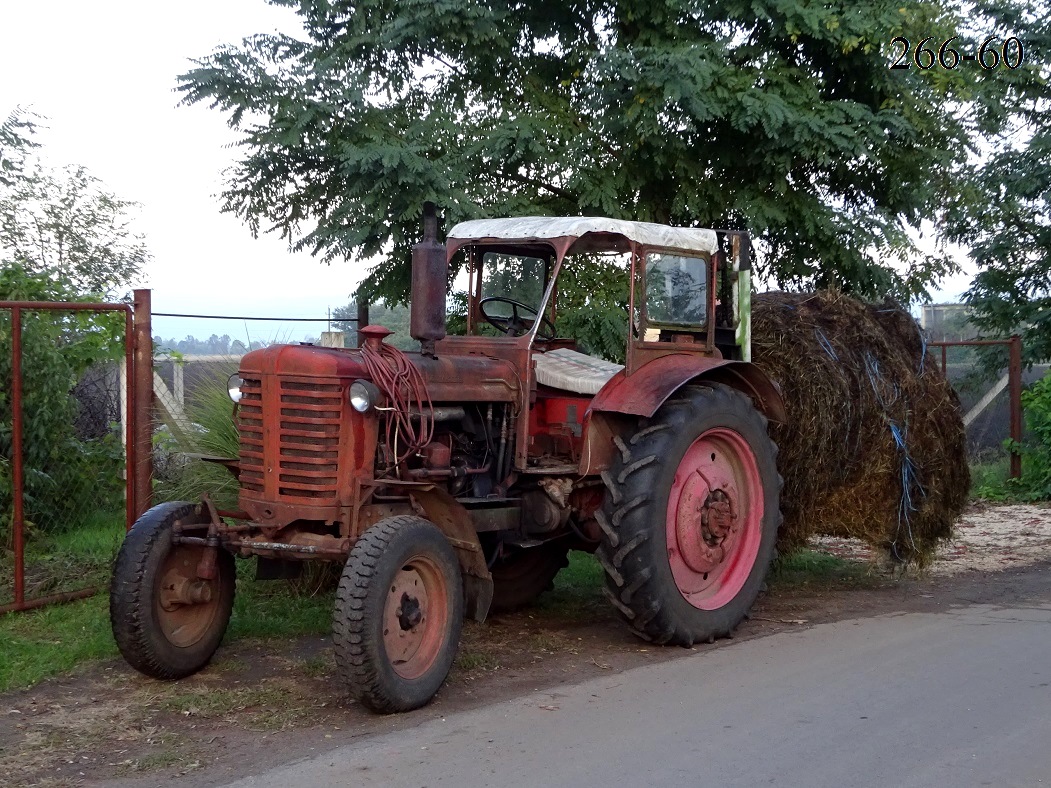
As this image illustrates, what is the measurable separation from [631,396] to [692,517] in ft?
2.89

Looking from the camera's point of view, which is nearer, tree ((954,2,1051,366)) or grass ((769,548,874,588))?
grass ((769,548,874,588))

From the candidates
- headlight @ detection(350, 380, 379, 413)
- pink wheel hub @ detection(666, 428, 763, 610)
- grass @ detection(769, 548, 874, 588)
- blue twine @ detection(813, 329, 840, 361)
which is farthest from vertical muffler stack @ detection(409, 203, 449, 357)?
grass @ detection(769, 548, 874, 588)

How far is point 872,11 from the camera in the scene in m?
9.50

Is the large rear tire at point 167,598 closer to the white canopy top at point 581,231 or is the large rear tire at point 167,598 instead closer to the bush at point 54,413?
the white canopy top at point 581,231

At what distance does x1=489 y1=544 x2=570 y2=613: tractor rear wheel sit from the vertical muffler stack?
196 cm

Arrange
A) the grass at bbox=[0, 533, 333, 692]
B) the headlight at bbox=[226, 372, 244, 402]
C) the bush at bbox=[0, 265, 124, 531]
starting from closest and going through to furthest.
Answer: the headlight at bbox=[226, 372, 244, 402] → the grass at bbox=[0, 533, 333, 692] → the bush at bbox=[0, 265, 124, 531]

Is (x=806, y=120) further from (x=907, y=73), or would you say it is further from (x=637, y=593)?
(x=637, y=593)

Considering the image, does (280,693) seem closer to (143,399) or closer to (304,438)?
(304,438)

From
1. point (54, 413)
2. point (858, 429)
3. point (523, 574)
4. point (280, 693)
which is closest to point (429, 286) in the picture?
point (280, 693)

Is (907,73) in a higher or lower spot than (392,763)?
higher

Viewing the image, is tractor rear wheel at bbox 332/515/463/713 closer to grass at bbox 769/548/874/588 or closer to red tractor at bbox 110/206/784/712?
red tractor at bbox 110/206/784/712

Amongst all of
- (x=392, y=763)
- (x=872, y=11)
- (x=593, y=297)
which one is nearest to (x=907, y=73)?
(x=872, y=11)

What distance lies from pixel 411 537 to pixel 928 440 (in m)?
4.52

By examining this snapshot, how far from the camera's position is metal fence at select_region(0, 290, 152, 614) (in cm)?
728
